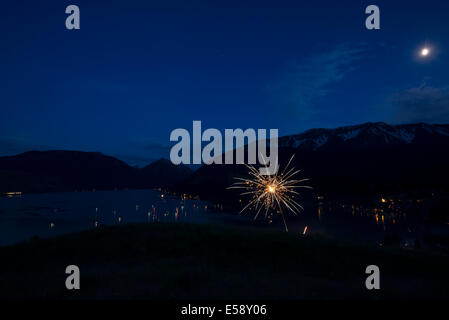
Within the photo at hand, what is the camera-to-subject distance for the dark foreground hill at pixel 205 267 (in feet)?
41.3

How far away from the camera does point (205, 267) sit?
58.6 ft

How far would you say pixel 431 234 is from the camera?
102062mm

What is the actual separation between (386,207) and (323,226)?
77.9 m

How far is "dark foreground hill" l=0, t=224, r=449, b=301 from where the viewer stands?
41.3 ft

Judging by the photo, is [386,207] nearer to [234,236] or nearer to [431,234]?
[431,234]

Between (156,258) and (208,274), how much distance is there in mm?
9548

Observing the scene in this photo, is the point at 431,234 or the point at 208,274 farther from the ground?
the point at 208,274
